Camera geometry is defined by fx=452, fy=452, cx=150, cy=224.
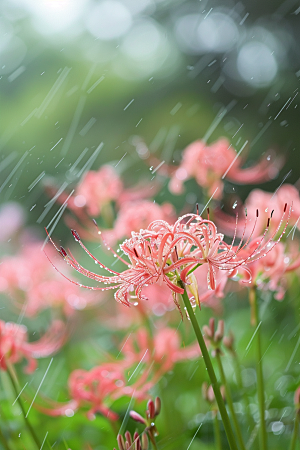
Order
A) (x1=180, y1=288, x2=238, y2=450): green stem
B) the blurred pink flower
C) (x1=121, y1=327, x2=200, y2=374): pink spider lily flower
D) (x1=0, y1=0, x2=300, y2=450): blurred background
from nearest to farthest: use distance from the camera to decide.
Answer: (x1=180, y1=288, x2=238, y2=450): green stem
(x1=121, y1=327, x2=200, y2=374): pink spider lily flower
the blurred pink flower
(x1=0, y1=0, x2=300, y2=450): blurred background

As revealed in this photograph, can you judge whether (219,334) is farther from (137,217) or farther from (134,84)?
(134,84)

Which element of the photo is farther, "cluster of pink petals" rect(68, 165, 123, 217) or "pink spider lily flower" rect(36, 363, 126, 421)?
"cluster of pink petals" rect(68, 165, 123, 217)

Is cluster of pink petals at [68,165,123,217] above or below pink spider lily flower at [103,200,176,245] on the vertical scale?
above

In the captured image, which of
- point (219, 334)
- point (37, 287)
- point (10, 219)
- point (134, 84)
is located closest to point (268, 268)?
point (219, 334)

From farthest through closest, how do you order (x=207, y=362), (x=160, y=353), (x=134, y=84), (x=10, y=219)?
1. (x=134, y=84)
2. (x=10, y=219)
3. (x=160, y=353)
4. (x=207, y=362)

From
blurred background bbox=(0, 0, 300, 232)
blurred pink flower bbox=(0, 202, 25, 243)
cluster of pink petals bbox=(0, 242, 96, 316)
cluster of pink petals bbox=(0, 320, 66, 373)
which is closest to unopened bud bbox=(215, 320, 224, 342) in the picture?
cluster of pink petals bbox=(0, 320, 66, 373)

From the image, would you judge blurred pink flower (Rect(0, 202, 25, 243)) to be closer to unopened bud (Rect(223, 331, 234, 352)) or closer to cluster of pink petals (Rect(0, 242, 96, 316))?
cluster of pink petals (Rect(0, 242, 96, 316))

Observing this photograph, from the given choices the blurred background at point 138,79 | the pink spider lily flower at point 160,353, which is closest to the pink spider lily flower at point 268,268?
the pink spider lily flower at point 160,353

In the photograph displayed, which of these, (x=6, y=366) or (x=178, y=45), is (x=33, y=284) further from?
(x=178, y=45)
